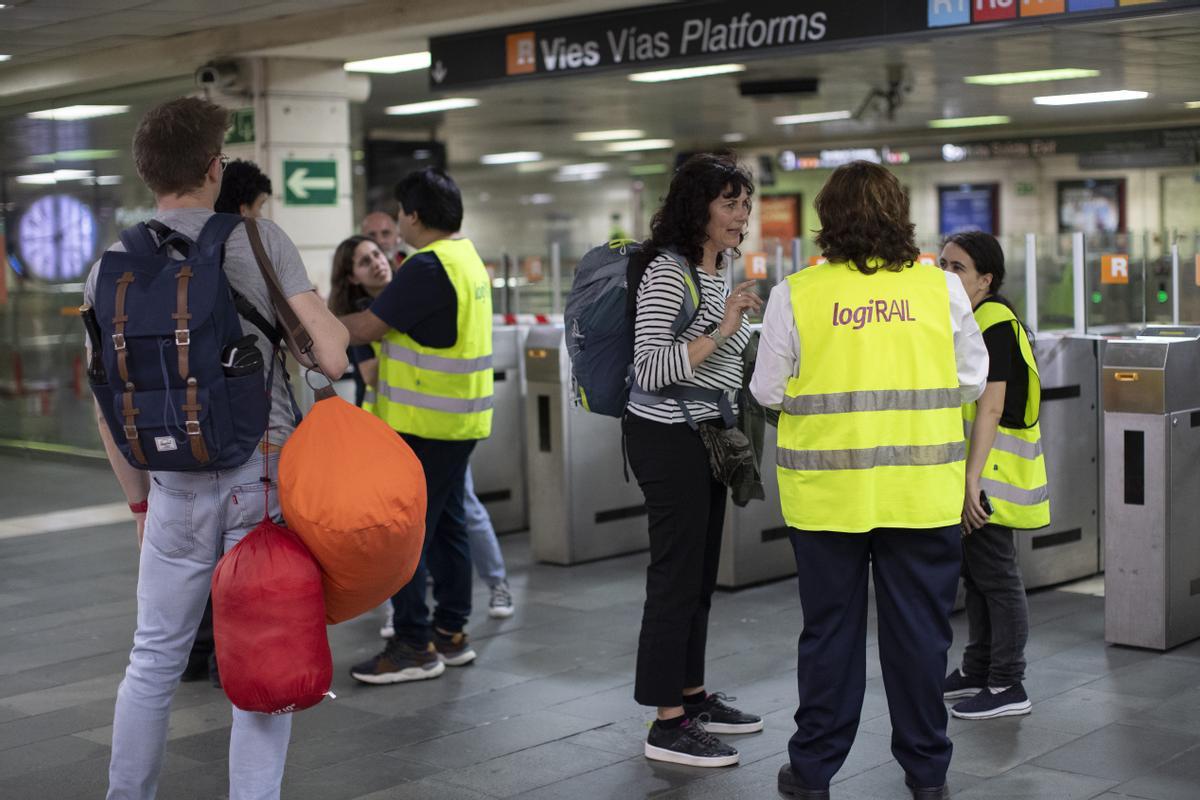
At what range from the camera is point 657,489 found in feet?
13.2

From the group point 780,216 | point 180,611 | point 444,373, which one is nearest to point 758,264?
point 444,373

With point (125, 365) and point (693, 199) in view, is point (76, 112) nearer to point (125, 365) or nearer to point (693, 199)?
point (693, 199)

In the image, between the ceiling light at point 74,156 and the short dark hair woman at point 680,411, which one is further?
the ceiling light at point 74,156

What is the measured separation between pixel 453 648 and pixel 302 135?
4.83 meters

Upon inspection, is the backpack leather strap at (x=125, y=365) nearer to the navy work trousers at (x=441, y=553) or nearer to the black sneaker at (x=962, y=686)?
the navy work trousers at (x=441, y=553)

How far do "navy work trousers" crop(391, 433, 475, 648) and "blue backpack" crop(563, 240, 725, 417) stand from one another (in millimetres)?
986

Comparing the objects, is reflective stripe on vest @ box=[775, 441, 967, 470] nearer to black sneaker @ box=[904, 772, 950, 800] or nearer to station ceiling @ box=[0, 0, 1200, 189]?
black sneaker @ box=[904, 772, 950, 800]

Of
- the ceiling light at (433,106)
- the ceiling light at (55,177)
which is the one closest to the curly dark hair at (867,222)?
the ceiling light at (55,177)

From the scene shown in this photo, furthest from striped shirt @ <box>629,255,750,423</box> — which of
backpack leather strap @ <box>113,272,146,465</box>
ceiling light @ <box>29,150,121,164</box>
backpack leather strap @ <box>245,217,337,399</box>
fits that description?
ceiling light @ <box>29,150,121,164</box>

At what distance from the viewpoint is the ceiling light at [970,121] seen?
57.9 ft

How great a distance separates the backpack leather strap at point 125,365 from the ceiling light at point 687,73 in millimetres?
8972

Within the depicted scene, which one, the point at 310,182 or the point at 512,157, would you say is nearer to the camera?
the point at 310,182

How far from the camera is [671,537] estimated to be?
13.2 feet

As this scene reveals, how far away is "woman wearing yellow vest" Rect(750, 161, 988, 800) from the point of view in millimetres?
3492
